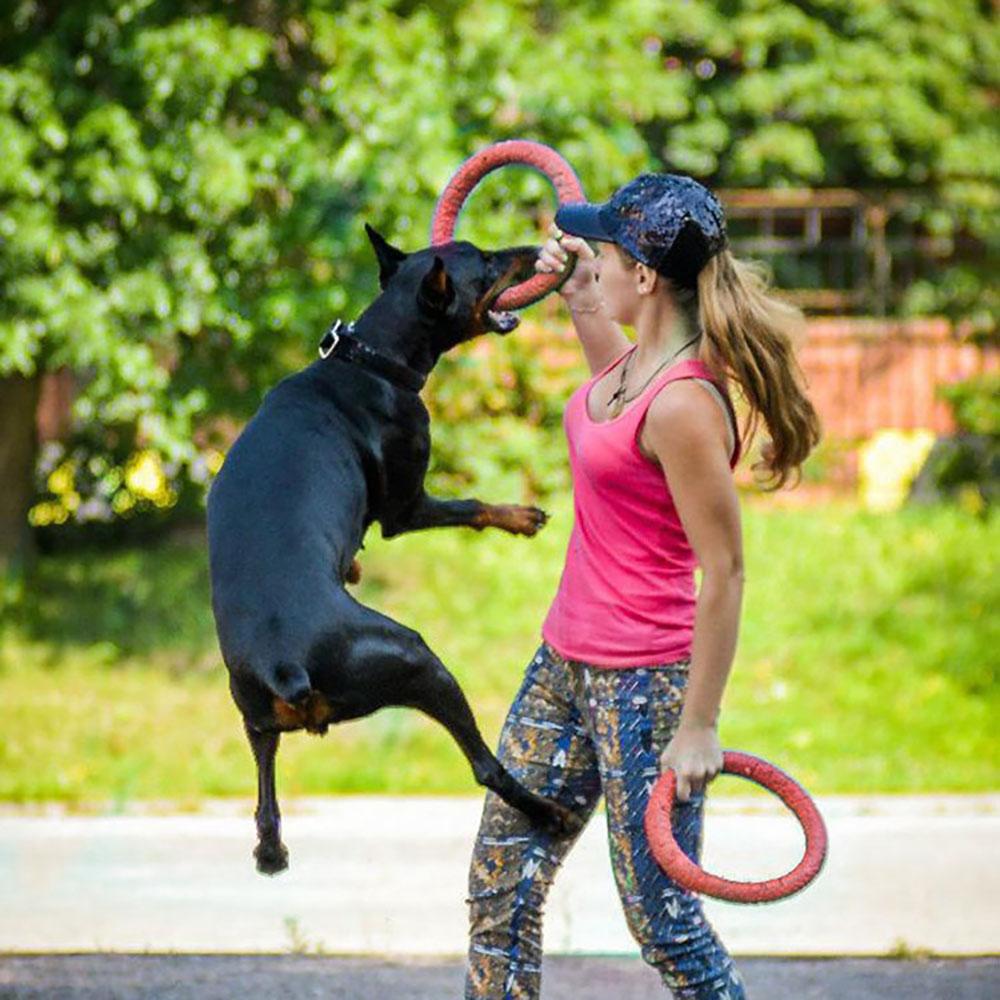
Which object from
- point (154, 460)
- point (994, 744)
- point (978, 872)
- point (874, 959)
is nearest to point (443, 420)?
point (154, 460)

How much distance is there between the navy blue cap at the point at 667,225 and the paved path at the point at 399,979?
2473mm

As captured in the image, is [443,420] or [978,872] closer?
[978,872]

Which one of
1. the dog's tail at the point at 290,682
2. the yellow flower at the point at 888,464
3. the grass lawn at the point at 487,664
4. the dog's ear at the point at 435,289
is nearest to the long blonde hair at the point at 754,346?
the dog's ear at the point at 435,289

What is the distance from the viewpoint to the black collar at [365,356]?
13.9 feet

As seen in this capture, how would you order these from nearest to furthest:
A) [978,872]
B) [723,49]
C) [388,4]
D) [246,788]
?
[978,872] → [246,788] → [388,4] → [723,49]

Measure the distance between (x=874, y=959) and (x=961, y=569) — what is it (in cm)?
537

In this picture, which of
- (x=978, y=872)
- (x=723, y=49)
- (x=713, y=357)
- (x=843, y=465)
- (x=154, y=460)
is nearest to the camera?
(x=713, y=357)

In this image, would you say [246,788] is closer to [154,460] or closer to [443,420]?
[443,420]

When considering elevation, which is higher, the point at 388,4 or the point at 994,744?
the point at 388,4

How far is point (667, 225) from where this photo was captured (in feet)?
12.3

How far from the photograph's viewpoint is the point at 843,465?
51.0 feet

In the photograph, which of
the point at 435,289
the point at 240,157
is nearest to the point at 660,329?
the point at 435,289

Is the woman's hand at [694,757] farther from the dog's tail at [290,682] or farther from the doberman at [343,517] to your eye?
the dog's tail at [290,682]

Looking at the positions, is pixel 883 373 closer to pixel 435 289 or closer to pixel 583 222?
pixel 435 289
